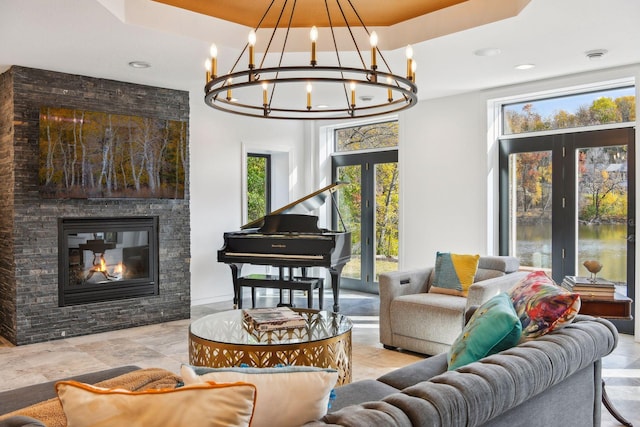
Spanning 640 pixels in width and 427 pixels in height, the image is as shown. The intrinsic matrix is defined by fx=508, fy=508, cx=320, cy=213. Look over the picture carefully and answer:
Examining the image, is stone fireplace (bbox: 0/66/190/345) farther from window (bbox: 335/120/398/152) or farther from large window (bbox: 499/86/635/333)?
large window (bbox: 499/86/635/333)

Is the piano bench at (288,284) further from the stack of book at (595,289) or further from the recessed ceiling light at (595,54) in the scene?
the recessed ceiling light at (595,54)

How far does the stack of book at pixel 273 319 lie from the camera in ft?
10.3

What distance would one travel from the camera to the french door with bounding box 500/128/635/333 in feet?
16.2

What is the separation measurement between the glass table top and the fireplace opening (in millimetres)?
2315

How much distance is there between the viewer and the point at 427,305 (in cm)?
424

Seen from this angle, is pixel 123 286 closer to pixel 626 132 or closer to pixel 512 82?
pixel 512 82

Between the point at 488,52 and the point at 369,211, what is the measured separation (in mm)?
3371

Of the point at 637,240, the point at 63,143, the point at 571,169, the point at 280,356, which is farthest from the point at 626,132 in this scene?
the point at 63,143

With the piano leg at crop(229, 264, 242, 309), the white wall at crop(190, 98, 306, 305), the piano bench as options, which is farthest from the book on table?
the white wall at crop(190, 98, 306, 305)

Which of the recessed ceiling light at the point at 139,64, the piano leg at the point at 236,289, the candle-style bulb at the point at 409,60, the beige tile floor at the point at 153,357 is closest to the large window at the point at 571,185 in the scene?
the beige tile floor at the point at 153,357

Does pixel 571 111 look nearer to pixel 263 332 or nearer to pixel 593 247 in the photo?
pixel 593 247

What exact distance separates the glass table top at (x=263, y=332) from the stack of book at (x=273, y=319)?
30mm

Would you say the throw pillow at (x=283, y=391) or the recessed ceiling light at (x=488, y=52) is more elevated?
the recessed ceiling light at (x=488, y=52)

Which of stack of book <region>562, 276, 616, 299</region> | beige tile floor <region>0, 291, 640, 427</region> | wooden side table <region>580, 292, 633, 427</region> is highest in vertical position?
stack of book <region>562, 276, 616, 299</region>
